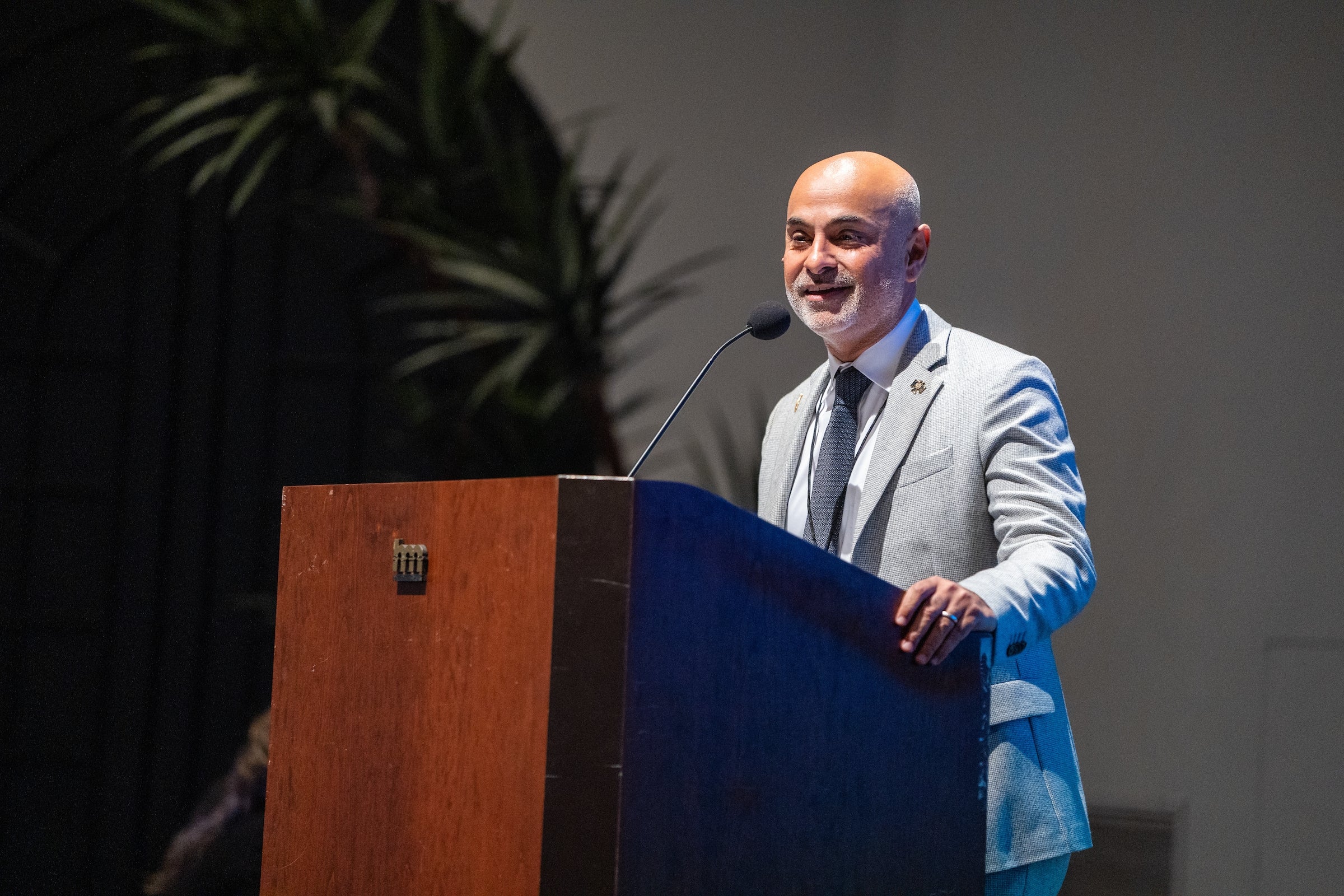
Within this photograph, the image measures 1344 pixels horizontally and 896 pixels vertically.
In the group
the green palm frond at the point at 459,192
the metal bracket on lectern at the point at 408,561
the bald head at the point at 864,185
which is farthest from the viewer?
the green palm frond at the point at 459,192

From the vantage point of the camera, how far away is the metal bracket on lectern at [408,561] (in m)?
1.07

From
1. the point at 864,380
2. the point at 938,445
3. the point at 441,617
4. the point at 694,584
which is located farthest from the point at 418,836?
the point at 864,380

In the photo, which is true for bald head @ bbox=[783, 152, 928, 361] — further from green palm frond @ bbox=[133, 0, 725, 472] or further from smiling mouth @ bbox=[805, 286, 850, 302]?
green palm frond @ bbox=[133, 0, 725, 472]

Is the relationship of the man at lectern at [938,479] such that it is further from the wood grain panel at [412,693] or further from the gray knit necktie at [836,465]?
the wood grain panel at [412,693]

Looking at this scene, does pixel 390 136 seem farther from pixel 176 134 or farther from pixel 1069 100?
pixel 1069 100

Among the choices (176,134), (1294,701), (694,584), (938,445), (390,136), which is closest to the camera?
(694,584)

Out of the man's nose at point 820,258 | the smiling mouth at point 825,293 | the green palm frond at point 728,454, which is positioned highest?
the man's nose at point 820,258

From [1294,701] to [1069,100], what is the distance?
161 centimetres

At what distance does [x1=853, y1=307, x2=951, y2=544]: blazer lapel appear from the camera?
1521 millimetres

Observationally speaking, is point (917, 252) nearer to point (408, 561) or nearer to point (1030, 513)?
point (1030, 513)

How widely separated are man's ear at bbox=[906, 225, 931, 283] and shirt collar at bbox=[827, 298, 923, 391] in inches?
2.9

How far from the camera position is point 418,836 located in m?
A: 1.03

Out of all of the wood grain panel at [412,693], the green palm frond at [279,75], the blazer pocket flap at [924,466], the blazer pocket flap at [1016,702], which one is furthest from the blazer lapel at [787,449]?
the green palm frond at [279,75]

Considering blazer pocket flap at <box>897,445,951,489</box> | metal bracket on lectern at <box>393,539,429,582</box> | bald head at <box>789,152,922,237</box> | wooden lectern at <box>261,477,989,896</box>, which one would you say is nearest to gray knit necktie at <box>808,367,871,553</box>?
blazer pocket flap at <box>897,445,951,489</box>
